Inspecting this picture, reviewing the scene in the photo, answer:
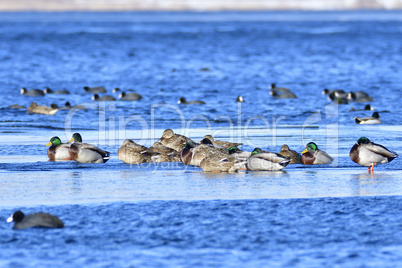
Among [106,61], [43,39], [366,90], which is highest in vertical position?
[43,39]

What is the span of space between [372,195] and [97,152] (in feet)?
15.7

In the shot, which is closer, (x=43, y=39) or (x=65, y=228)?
(x=65, y=228)

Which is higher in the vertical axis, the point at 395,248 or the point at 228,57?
the point at 228,57

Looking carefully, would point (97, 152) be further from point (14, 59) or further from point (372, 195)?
point (14, 59)

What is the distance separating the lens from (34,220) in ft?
25.8

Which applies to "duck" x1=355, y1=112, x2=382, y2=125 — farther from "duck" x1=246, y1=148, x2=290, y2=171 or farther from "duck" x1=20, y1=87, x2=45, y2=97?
"duck" x1=20, y1=87, x2=45, y2=97

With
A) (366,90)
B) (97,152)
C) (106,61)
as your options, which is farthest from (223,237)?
(106,61)

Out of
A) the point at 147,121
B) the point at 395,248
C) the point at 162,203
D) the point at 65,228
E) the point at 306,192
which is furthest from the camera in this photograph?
the point at 147,121

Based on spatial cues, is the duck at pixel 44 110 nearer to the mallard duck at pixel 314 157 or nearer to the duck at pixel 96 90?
the duck at pixel 96 90

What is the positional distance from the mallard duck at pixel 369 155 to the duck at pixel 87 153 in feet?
13.5

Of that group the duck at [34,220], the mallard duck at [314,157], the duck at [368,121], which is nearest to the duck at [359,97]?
the duck at [368,121]

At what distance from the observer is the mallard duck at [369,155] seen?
11.3 metres

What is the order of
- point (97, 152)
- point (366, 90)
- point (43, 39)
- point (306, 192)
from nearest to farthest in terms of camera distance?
point (306, 192) → point (97, 152) → point (366, 90) → point (43, 39)

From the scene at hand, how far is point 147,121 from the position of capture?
61.1ft
